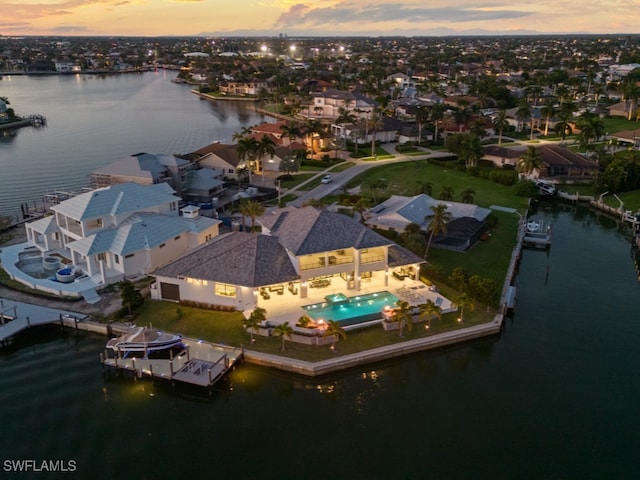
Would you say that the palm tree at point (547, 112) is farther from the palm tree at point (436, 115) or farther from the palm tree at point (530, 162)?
the palm tree at point (530, 162)

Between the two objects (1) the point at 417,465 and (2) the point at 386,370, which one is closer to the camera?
(1) the point at 417,465

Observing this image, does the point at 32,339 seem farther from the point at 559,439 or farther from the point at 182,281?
the point at 559,439

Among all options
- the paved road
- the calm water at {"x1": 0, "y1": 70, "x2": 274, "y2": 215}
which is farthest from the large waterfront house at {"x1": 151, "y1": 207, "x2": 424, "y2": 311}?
the calm water at {"x1": 0, "y1": 70, "x2": 274, "y2": 215}

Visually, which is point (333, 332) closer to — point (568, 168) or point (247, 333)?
point (247, 333)

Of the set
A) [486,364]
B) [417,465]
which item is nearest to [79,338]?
[417,465]

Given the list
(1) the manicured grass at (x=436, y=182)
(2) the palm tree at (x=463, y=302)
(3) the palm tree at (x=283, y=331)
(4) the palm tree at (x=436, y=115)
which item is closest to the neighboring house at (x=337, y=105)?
(4) the palm tree at (x=436, y=115)
